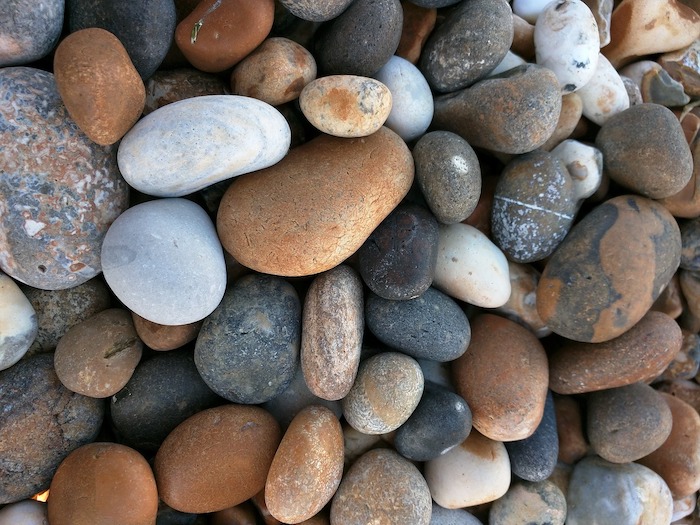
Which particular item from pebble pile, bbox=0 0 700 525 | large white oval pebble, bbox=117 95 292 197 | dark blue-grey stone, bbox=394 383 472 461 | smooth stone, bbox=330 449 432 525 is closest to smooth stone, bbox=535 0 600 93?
pebble pile, bbox=0 0 700 525

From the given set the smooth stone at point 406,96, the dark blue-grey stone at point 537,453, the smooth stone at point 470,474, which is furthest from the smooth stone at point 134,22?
the dark blue-grey stone at point 537,453

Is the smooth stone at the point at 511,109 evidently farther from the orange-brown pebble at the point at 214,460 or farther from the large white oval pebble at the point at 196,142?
the orange-brown pebble at the point at 214,460

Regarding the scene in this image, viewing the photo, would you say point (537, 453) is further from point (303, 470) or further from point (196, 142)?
point (196, 142)

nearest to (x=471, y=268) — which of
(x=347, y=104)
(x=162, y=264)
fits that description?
(x=347, y=104)

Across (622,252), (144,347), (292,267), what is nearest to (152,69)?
(292,267)

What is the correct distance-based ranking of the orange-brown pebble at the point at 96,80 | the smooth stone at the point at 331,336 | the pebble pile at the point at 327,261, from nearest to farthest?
the orange-brown pebble at the point at 96,80 < the pebble pile at the point at 327,261 < the smooth stone at the point at 331,336

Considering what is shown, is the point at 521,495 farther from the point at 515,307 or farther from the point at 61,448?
the point at 61,448

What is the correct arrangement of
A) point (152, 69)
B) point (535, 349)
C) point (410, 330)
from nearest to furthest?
point (152, 69)
point (410, 330)
point (535, 349)
